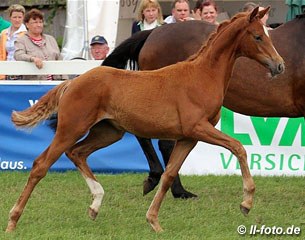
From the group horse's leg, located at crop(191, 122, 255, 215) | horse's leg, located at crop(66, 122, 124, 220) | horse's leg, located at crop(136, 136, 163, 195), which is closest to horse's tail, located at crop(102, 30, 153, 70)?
horse's leg, located at crop(136, 136, 163, 195)

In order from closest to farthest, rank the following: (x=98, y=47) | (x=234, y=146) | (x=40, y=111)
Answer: (x=234, y=146) → (x=40, y=111) → (x=98, y=47)

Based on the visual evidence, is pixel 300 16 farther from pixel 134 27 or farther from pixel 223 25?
pixel 134 27

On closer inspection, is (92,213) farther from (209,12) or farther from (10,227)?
(209,12)

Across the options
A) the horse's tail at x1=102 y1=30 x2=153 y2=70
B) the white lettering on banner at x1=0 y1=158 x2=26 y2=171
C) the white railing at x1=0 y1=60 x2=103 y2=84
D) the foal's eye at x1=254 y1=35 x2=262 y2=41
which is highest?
the foal's eye at x1=254 y1=35 x2=262 y2=41

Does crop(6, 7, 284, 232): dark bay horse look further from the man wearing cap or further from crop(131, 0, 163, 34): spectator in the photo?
crop(131, 0, 163, 34): spectator

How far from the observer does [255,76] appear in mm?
8234

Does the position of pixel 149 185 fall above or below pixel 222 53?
below

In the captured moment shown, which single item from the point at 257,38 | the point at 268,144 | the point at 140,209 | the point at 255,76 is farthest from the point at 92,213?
the point at 268,144

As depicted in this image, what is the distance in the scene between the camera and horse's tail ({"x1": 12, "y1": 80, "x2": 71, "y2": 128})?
6.87 m

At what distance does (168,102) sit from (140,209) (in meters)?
1.51

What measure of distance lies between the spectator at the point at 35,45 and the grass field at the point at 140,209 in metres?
1.41

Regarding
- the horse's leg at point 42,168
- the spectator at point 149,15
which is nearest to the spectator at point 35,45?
the spectator at point 149,15

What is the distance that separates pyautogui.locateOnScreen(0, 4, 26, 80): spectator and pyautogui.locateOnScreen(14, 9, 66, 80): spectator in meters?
0.40

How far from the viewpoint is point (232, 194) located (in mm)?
8586
